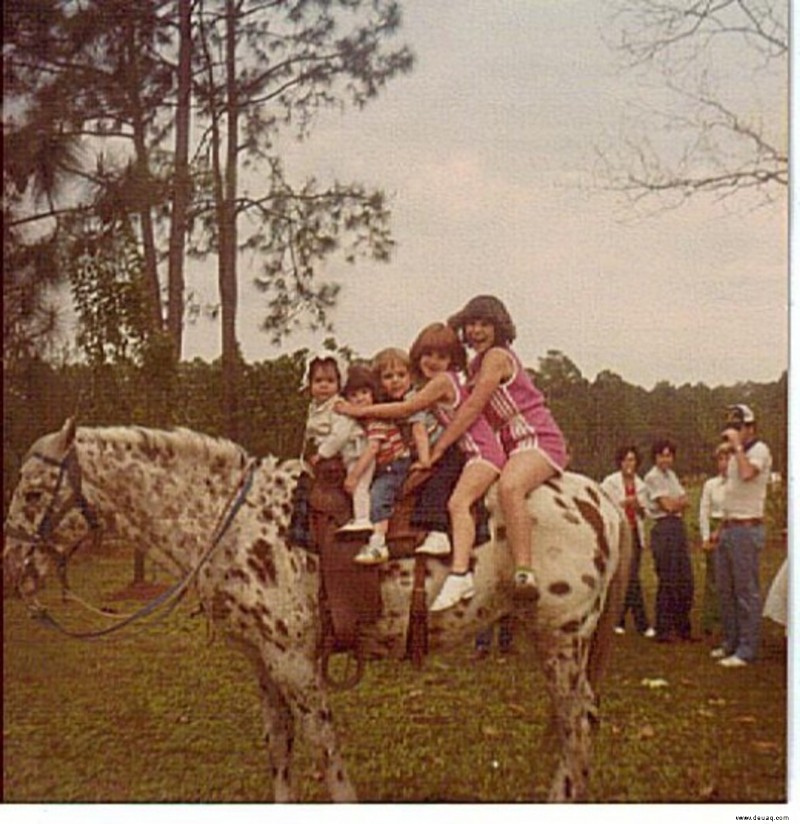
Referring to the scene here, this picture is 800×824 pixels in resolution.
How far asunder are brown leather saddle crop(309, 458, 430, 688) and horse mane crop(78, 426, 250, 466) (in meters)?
0.24

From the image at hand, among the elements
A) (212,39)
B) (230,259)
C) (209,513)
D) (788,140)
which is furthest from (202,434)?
(788,140)

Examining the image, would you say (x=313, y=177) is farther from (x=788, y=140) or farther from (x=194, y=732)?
(x=194, y=732)

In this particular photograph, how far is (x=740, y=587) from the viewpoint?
3566mm

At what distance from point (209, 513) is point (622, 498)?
3.54ft

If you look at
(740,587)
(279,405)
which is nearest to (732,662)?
(740,587)

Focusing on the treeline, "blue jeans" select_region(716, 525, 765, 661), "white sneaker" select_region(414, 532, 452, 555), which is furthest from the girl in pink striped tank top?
"blue jeans" select_region(716, 525, 765, 661)

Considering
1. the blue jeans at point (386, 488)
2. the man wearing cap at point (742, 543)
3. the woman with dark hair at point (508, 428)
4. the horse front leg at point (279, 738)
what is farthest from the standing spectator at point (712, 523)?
the horse front leg at point (279, 738)

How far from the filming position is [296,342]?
11.8 ft

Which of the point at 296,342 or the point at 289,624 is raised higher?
the point at 296,342

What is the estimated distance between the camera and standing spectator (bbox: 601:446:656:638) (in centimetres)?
355

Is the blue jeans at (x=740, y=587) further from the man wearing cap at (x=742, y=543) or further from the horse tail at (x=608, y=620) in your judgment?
the horse tail at (x=608, y=620)

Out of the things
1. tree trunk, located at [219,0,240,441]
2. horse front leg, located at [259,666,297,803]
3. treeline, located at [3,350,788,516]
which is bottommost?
horse front leg, located at [259,666,297,803]

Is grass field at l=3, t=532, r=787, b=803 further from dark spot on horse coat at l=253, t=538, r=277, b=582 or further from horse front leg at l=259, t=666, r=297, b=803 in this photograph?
dark spot on horse coat at l=253, t=538, r=277, b=582
